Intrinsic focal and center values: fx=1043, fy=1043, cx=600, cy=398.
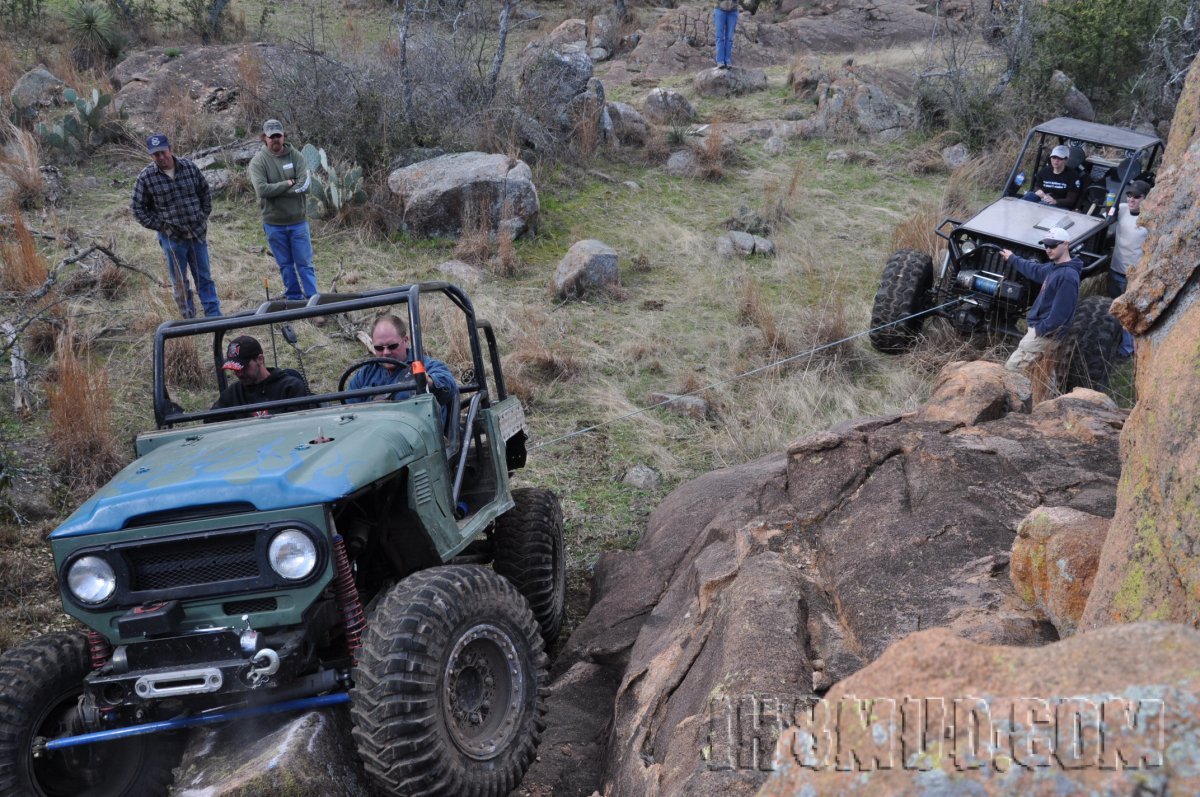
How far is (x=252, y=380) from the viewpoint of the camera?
16.9 feet

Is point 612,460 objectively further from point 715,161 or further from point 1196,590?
point 715,161

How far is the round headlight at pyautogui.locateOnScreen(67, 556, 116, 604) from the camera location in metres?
3.56

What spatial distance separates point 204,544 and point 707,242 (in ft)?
28.7

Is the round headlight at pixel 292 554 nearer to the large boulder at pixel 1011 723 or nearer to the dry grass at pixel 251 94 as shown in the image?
the large boulder at pixel 1011 723

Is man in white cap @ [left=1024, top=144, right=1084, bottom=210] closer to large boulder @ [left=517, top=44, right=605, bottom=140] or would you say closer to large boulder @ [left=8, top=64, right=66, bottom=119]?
large boulder @ [left=517, top=44, right=605, bottom=140]

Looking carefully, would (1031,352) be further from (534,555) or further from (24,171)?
(24,171)

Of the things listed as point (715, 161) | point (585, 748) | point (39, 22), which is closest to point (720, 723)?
point (585, 748)

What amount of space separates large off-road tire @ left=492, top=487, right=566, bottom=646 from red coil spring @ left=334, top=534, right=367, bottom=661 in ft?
5.46

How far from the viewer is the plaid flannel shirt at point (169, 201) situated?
26.9ft

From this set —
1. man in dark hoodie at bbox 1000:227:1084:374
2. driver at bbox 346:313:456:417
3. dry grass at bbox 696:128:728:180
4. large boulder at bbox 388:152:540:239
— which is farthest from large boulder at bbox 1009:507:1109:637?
dry grass at bbox 696:128:728:180

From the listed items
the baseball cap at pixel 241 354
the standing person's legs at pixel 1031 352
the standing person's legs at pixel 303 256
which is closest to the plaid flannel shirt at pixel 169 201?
the standing person's legs at pixel 303 256

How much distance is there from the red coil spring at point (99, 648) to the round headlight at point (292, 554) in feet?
2.33

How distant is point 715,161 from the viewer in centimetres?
1391

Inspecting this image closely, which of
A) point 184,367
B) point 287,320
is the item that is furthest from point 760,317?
point 287,320
